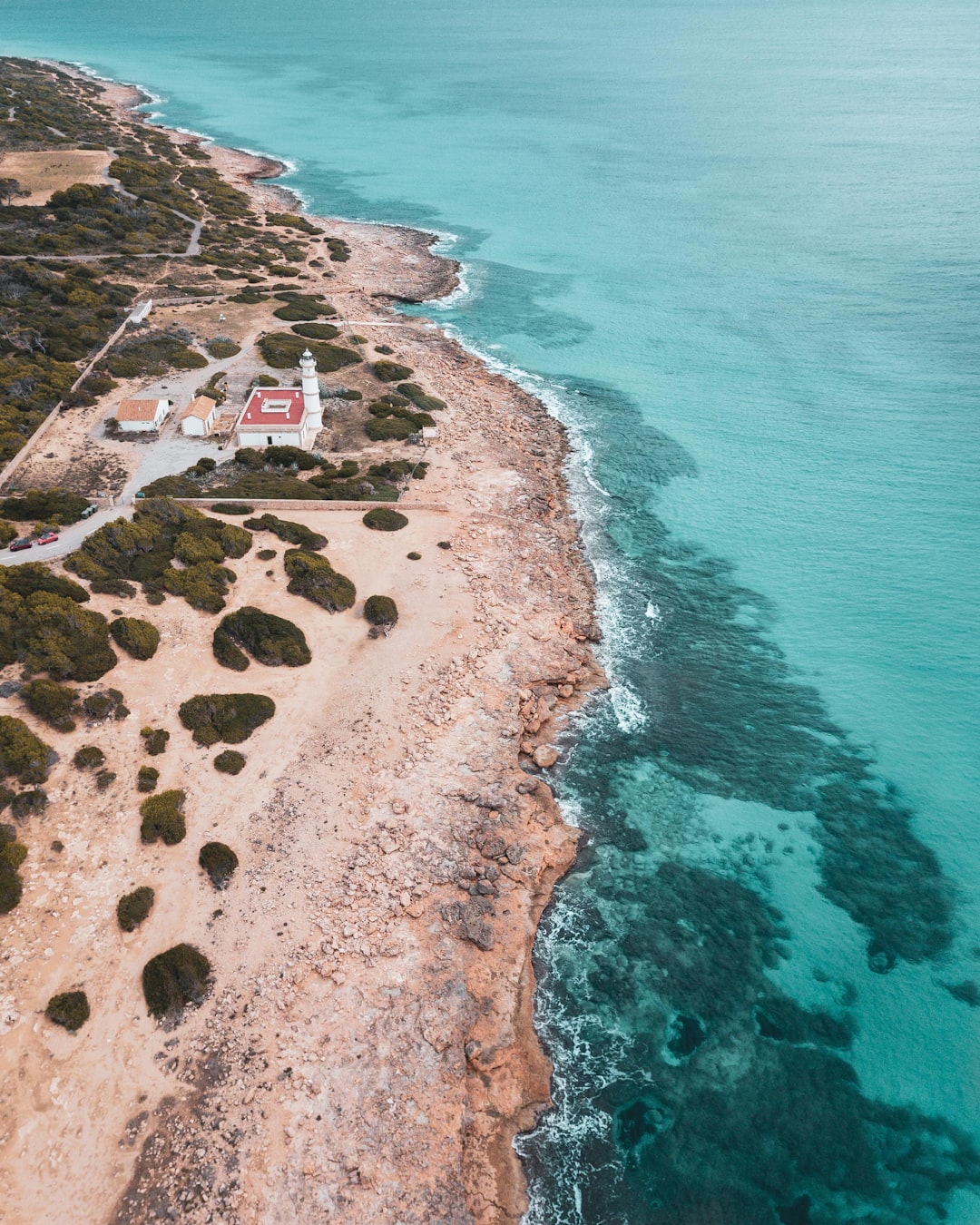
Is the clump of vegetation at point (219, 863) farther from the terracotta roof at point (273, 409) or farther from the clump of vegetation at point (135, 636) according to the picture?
the terracotta roof at point (273, 409)

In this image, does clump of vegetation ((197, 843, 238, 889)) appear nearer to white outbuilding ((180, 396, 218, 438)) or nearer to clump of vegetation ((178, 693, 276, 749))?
clump of vegetation ((178, 693, 276, 749))

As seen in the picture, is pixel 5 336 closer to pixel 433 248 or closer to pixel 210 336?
pixel 210 336

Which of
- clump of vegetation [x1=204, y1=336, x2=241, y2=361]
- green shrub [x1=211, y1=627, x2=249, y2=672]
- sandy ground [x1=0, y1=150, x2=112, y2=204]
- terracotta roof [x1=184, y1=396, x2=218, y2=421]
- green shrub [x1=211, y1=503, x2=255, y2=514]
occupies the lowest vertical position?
green shrub [x1=211, y1=627, x2=249, y2=672]

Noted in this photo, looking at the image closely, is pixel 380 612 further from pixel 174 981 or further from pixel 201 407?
pixel 201 407

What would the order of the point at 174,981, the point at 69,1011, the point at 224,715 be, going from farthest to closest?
the point at 224,715 → the point at 174,981 → the point at 69,1011

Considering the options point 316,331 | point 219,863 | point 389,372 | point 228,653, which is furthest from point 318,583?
point 316,331

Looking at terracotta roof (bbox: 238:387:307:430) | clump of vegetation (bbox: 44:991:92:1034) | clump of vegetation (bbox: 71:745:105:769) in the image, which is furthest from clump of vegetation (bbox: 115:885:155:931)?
terracotta roof (bbox: 238:387:307:430)
